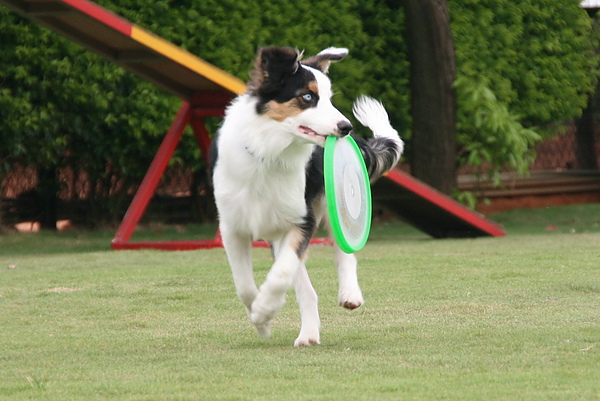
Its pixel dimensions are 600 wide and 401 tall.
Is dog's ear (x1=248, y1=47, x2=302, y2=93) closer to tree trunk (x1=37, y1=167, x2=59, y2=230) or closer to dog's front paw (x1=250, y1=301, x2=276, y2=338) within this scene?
dog's front paw (x1=250, y1=301, x2=276, y2=338)

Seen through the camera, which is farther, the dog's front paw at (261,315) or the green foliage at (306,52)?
the green foliage at (306,52)

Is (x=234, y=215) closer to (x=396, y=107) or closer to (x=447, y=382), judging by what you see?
(x=447, y=382)

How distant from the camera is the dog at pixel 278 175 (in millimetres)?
5246

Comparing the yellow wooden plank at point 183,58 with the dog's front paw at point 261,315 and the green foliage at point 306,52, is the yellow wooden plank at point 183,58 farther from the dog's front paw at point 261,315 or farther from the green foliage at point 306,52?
the dog's front paw at point 261,315

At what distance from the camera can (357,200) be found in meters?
5.94

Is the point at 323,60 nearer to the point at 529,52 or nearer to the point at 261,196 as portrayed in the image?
the point at 261,196

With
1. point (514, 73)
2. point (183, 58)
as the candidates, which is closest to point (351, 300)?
point (183, 58)

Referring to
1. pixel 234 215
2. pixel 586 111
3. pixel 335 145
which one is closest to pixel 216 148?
pixel 234 215

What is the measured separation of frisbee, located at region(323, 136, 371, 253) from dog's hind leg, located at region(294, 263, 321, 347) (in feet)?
1.12

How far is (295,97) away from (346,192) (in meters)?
0.71

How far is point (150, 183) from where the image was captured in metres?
11.0

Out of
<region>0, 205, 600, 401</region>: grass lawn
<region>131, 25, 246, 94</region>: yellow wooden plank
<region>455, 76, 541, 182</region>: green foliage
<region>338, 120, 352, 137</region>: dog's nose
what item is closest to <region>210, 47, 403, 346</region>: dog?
<region>338, 120, 352, 137</region>: dog's nose

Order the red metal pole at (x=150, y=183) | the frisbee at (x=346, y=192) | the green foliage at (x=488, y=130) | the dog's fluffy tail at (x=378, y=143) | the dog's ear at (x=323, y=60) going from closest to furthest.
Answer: the frisbee at (x=346, y=192)
the dog's ear at (x=323, y=60)
the dog's fluffy tail at (x=378, y=143)
the red metal pole at (x=150, y=183)
the green foliage at (x=488, y=130)

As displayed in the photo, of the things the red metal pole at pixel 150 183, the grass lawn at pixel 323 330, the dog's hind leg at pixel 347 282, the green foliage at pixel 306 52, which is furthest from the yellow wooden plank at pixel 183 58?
the dog's hind leg at pixel 347 282
